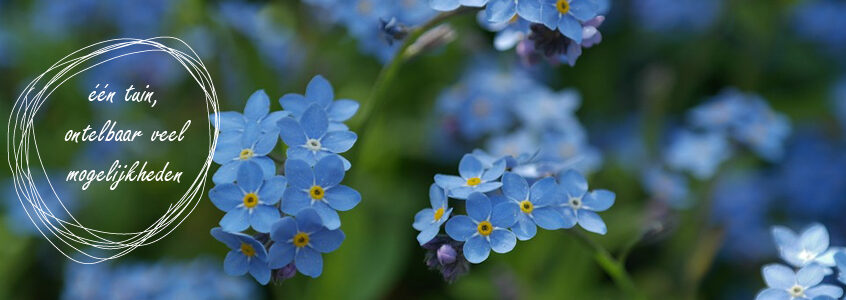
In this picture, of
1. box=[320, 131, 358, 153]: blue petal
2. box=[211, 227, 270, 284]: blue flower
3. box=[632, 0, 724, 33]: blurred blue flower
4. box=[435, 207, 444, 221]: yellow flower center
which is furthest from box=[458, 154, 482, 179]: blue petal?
box=[632, 0, 724, 33]: blurred blue flower

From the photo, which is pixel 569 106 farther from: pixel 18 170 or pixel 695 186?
pixel 18 170

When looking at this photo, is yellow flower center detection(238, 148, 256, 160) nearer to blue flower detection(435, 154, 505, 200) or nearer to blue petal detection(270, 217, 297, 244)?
blue petal detection(270, 217, 297, 244)

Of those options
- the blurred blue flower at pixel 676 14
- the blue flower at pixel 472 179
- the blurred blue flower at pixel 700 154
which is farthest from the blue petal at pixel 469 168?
the blurred blue flower at pixel 676 14

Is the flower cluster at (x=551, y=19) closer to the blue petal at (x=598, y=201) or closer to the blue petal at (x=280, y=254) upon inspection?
the blue petal at (x=598, y=201)

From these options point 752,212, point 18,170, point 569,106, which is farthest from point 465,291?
point 18,170

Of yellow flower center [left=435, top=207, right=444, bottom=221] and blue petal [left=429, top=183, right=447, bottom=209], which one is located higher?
blue petal [left=429, top=183, right=447, bottom=209]

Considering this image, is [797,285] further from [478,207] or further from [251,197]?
[251,197]
